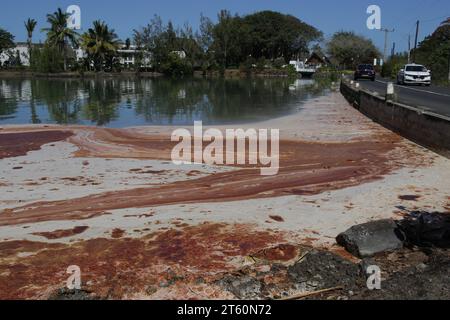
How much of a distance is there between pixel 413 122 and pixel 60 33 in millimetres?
84517

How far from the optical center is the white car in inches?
1473

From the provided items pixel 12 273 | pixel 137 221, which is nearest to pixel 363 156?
pixel 137 221

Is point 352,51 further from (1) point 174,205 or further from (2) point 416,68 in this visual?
(1) point 174,205

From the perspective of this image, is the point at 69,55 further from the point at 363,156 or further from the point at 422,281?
the point at 422,281

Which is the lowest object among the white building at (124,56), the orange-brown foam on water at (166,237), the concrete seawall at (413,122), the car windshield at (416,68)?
the orange-brown foam on water at (166,237)

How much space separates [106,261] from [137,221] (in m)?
1.51

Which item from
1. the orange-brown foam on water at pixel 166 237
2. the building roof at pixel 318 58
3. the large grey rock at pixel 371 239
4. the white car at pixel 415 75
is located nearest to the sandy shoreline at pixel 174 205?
the orange-brown foam on water at pixel 166 237

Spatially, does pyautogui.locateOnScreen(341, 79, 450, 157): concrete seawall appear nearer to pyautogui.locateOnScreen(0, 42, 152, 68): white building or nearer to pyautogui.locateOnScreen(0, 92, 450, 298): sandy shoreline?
pyautogui.locateOnScreen(0, 92, 450, 298): sandy shoreline

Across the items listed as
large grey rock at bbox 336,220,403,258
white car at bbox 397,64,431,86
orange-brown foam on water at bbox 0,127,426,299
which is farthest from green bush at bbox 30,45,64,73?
large grey rock at bbox 336,220,403,258

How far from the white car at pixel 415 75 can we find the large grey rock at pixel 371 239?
34781 millimetres

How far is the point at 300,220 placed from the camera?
7062mm

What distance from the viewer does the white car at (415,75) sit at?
37.4m

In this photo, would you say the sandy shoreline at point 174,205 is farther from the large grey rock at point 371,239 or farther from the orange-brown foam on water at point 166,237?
the large grey rock at point 371,239

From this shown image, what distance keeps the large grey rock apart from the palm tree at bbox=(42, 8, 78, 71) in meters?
88.1
